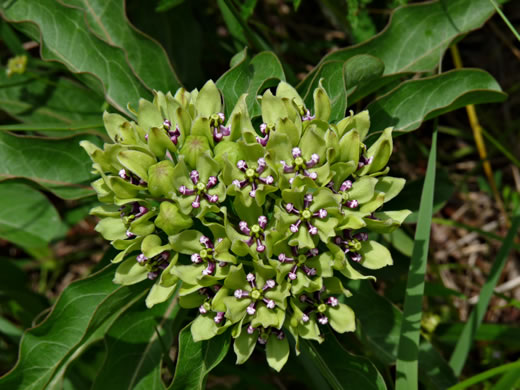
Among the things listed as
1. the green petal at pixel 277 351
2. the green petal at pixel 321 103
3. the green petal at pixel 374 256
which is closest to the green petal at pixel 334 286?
the green petal at pixel 374 256

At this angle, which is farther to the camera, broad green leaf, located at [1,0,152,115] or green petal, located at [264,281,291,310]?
broad green leaf, located at [1,0,152,115]

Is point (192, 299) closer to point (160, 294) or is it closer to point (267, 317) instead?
point (160, 294)

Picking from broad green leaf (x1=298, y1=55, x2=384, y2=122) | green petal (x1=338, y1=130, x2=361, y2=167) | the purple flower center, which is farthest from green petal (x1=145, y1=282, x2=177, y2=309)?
broad green leaf (x1=298, y1=55, x2=384, y2=122)

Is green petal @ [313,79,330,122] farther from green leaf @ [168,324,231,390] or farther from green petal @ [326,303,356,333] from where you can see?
green leaf @ [168,324,231,390]

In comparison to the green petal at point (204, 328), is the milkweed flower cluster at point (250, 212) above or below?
above

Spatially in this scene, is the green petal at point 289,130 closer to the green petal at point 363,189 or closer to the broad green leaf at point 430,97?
the green petal at point 363,189

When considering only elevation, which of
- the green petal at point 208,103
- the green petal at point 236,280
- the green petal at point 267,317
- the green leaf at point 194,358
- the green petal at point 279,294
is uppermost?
the green petal at point 208,103

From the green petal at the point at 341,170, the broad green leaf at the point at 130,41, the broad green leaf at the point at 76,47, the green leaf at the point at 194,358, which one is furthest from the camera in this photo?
the broad green leaf at the point at 130,41
